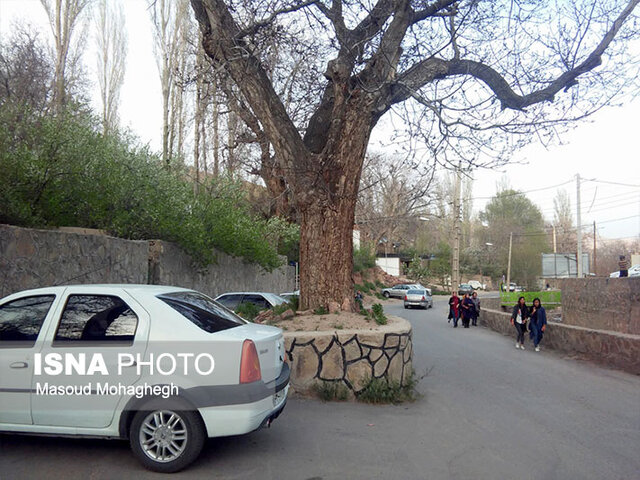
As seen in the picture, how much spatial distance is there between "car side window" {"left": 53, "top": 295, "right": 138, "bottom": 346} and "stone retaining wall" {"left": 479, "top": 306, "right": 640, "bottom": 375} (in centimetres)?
995

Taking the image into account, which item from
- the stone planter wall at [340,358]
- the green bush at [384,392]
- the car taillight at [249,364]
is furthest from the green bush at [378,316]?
the car taillight at [249,364]

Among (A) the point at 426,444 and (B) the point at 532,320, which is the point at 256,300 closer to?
(B) the point at 532,320

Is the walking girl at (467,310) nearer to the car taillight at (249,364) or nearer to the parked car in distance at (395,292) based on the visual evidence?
the car taillight at (249,364)

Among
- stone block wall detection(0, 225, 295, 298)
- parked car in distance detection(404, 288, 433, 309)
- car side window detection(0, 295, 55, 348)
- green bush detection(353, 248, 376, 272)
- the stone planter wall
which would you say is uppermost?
green bush detection(353, 248, 376, 272)

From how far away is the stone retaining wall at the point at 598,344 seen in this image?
10.4m

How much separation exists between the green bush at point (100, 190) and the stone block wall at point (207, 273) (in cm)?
41

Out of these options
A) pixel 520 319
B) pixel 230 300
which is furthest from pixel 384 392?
pixel 520 319

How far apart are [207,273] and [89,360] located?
12.7 m

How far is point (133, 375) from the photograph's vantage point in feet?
14.3

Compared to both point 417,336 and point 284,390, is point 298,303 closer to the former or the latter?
point 284,390

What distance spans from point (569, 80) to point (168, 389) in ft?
29.3

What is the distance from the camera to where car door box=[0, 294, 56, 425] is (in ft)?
14.8

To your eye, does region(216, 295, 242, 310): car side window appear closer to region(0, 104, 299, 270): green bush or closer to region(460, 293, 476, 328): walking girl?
region(0, 104, 299, 270): green bush

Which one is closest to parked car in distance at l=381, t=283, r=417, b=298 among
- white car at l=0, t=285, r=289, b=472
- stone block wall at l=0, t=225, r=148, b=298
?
stone block wall at l=0, t=225, r=148, b=298
